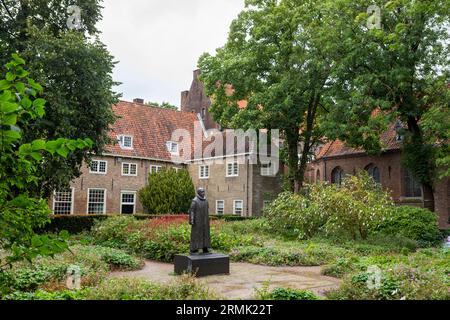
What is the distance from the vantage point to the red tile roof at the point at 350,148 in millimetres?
32344

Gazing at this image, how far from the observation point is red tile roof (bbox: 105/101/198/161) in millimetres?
36781

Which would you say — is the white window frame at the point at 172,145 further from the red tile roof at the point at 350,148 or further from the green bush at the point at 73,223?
the green bush at the point at 73,223

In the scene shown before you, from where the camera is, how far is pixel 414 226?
20.1 m

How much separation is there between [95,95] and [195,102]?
24865mm

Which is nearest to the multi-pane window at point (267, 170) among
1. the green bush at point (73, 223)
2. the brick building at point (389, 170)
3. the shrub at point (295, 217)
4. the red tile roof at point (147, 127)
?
the brick building at point (389, 170)

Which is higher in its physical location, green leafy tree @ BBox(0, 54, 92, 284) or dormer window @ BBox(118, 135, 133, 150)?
dormer window @ BBox(118, 135, 133, 150)

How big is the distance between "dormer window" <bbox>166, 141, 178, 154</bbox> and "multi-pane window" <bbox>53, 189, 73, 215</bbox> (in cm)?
1009

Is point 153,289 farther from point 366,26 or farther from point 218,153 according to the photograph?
point 218,153

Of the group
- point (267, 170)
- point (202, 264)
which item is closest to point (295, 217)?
point (202, 264)

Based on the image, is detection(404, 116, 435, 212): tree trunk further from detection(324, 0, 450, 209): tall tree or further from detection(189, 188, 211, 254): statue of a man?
detection(189, 188, 211, 254): statue of a man

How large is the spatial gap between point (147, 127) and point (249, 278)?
29.4 m

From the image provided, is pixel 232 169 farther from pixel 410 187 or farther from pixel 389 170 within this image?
pixel 410 187

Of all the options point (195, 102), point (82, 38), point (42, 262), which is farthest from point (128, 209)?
point (42, 262)

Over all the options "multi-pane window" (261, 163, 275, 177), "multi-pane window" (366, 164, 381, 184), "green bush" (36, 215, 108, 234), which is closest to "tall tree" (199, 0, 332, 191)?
"multi-pane window" (261, 163, 275, 177)
